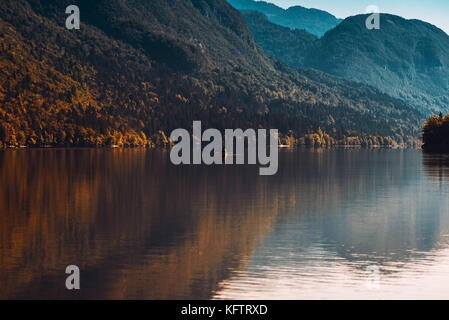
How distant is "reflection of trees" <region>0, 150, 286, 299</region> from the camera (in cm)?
3850

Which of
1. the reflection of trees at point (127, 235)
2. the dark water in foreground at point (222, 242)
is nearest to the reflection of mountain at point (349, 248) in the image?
the dark water in foreground at point (222, 242)

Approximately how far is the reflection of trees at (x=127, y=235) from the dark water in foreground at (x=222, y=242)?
0.36 feet

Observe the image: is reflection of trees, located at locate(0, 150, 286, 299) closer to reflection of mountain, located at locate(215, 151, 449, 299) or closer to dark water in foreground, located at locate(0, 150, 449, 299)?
dark water in foreground, located at locate(0, 150, 449, 299)

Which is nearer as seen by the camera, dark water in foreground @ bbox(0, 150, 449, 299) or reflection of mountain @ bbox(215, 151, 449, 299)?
reflection of mountain @ bbox(215, 151, 449, 299)

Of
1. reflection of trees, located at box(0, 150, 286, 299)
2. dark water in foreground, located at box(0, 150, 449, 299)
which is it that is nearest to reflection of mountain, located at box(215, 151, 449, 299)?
dark water in foreground, located at box(0, 150, 449, 299)

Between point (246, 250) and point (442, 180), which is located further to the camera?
point (442, 180)

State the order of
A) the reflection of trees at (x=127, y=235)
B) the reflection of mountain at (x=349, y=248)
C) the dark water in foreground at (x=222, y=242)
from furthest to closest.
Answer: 1. the reflection of trees at (x=127, y=235)
2. the dark water in foreground at (x=222, y=242)
3. the reflection of mountain at (x=349, y=248)

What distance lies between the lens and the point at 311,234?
5591 cm

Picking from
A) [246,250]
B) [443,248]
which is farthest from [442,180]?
[246,250]

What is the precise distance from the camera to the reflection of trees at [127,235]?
3850cm

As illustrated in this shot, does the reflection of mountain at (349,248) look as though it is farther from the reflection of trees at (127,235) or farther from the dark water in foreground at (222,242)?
the reflection of trees at (127,235)

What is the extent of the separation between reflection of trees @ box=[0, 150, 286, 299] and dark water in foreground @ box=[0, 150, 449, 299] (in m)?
0.11
